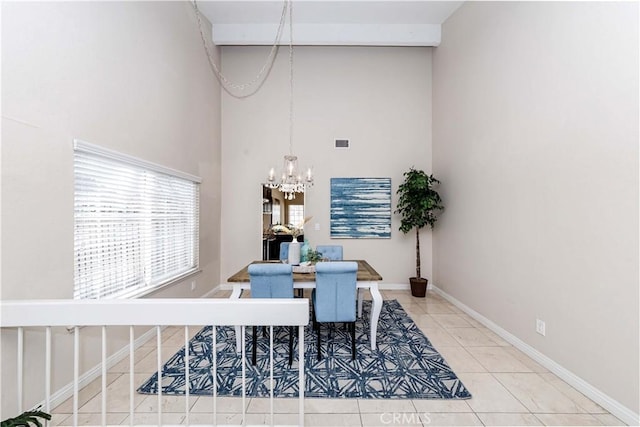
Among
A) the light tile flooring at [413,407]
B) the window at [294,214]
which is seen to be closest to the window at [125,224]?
the light tile flooring at [413,407]

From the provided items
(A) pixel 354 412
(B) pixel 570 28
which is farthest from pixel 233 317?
(B) pixel 570 28

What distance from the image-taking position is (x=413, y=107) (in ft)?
16.4

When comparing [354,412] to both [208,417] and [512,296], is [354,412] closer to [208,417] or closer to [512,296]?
[208,417]

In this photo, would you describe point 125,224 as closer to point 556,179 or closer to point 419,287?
point 556,179

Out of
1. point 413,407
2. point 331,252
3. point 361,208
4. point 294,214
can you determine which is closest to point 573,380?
point 413,407

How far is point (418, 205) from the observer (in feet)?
14.6

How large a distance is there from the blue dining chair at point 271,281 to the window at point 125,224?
1189 millimetres

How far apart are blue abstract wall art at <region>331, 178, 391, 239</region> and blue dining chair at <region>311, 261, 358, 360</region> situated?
2424mm

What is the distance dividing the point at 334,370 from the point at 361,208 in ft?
9.70

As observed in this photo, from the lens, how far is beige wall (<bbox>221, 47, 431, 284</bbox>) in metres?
4.99

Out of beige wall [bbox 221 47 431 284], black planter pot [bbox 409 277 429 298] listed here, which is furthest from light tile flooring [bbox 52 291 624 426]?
beige wall [bbox 221 47 431 284]

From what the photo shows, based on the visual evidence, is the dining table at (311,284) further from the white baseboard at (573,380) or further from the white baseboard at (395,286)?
the white baseboard at (395,286)

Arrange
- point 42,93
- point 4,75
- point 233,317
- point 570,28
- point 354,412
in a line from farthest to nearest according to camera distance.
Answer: point 570,28
point 354,412
point 42,93
point 4,75
point 233,317

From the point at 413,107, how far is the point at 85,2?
14.4 feet
